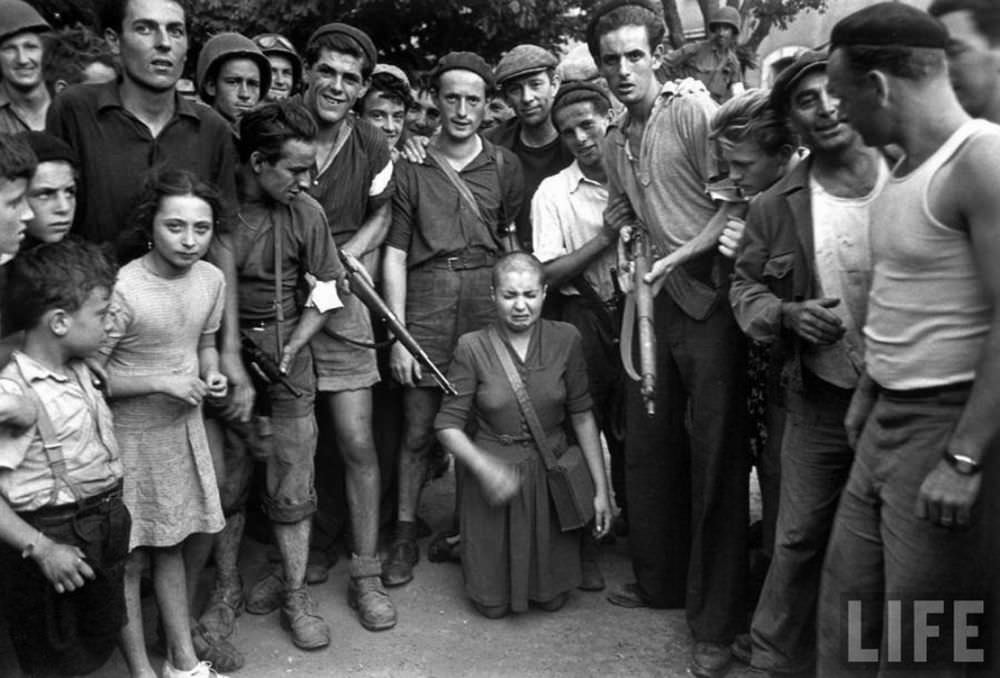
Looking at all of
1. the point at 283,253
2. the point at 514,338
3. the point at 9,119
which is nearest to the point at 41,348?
the point at 283,253

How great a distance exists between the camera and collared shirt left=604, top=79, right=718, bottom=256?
3830 mm

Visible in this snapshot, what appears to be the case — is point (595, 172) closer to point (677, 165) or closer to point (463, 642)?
point (677, 165)

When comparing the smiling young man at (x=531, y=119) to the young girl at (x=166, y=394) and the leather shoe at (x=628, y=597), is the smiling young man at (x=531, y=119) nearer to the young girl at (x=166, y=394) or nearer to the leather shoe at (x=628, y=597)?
the leather shoe at (x=628, y=597)

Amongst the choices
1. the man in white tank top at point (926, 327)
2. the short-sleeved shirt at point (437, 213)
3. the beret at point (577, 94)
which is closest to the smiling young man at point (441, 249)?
the short-sleeved shirt at point (437, 213)

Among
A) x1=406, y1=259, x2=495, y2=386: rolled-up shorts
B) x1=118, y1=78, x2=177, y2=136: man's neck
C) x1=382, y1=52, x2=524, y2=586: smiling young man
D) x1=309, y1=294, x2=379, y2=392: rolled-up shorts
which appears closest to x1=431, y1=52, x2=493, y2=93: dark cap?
x1=382, y1=52, x2=524, y2=586: smiling young man

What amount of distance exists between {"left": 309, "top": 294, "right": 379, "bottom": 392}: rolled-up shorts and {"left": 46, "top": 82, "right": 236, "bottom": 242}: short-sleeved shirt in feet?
2.16

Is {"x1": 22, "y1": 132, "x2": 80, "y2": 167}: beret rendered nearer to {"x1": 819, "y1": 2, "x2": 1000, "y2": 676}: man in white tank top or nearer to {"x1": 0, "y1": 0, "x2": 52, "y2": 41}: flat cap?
{"x1": 0, "y1": 0, "x2": 52, "y2": 41}: flat cap

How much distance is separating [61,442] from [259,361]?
919mm

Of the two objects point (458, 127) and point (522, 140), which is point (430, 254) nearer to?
point (458, 127)

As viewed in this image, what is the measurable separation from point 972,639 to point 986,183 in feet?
4.00

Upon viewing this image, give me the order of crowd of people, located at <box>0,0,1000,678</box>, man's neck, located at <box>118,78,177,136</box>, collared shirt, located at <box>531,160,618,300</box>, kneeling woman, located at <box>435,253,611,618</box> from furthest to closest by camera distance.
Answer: collared shirt, located at <box>531,160,618,300</box>, kneeling woman, located at <box>435,253,611,618</box>, man's neck, located at <box>118,78,177,136</box>, crowd of people, located at <box>0,0,1000,678</box>

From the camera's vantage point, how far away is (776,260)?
3355mm

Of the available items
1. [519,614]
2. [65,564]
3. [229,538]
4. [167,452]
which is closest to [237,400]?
[167,452]

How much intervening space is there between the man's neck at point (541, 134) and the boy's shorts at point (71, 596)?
2.79m
